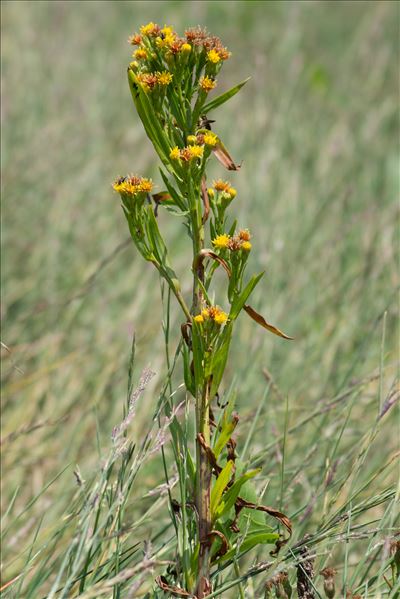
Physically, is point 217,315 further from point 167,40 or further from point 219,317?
point 167,40

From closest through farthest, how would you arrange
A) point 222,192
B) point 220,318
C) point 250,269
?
point 220,318, point 222,192, point 250,269

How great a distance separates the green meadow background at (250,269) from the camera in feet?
5.39

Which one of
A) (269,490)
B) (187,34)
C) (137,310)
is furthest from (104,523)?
(137,310)

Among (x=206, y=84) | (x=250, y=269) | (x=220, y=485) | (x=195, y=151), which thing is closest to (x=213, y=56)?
(x=206, y=84)

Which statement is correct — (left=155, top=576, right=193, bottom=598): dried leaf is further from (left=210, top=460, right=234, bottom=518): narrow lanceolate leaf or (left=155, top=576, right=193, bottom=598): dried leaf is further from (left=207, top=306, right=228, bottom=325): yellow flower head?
(left=207, top=306, right=228, bottom=325): yellow flower head

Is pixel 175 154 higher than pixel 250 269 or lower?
lower

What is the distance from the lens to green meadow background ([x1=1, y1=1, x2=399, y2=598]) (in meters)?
1.64

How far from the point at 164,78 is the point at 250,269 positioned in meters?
1.57

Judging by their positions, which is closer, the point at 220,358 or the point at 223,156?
the point at 220,358

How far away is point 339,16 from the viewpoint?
18.4 ft

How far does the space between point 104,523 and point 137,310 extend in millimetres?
1571

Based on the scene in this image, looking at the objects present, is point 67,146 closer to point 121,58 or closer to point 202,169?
point 121,58

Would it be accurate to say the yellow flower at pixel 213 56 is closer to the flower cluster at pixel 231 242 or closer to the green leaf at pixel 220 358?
the flower cluster at pixel 231 242

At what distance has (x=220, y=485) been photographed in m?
1.00
